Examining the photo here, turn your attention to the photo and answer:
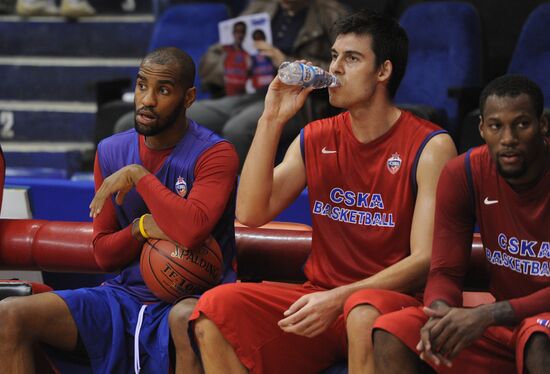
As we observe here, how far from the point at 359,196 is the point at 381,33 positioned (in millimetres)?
586

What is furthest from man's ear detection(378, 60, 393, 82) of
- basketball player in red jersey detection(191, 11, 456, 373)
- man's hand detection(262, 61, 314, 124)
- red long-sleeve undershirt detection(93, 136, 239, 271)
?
red long-sleeve undershirt detection(93, 136, 239, 271)

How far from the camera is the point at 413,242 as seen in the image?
11.8 ft

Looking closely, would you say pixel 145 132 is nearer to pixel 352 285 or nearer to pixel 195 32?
pixel 352 285

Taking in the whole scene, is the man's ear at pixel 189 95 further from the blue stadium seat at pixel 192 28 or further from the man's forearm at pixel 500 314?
the blue stadium seat at pixel 192 28

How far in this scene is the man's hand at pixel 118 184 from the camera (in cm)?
369

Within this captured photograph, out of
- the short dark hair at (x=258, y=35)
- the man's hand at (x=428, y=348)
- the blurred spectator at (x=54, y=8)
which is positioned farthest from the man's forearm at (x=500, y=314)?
the blurred spectator at (x=54, y=8)

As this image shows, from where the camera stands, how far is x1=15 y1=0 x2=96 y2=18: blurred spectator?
8.00 meters

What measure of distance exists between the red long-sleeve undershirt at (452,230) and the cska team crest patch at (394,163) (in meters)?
0.25

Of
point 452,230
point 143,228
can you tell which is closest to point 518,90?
point 452,230

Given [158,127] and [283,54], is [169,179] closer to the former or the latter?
[158,127]

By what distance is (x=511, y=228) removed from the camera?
3.35m

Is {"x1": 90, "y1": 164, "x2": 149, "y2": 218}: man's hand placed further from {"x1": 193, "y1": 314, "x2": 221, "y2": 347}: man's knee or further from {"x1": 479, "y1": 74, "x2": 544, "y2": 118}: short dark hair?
{"x1": 479, "y1": 74, "x2": 544, "y2": 118}: short dark hair

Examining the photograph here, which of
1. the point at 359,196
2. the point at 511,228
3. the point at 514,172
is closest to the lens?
the point at 514,172

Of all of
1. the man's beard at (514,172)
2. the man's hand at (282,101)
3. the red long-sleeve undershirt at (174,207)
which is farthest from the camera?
the man's hand at (282,101)
